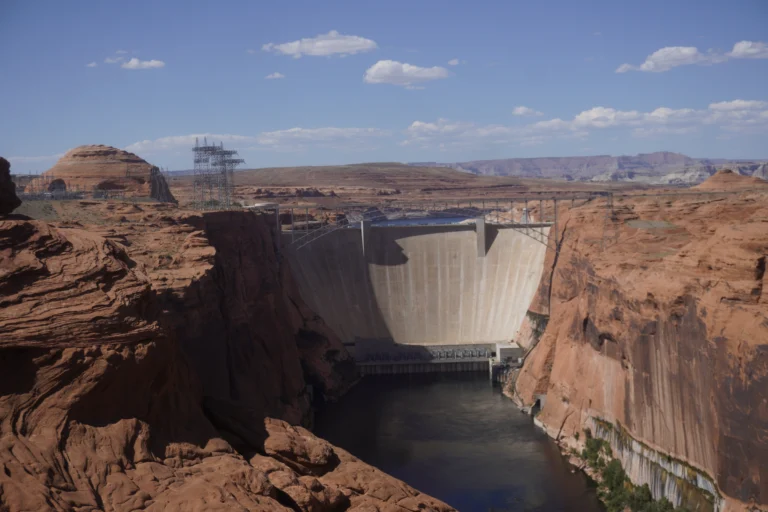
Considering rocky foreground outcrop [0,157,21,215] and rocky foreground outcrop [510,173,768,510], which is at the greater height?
rocky foreground outcrop [0,157,21,215]

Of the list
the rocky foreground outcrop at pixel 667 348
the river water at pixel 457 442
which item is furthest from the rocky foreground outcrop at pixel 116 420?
the river water at pixel 457 442

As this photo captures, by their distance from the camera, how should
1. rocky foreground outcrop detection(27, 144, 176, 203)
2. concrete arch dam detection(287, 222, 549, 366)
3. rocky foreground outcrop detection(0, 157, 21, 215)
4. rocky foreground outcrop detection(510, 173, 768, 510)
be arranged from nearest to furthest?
rocky foreground outcrop detection(0, 157, 21, 215) < rocky foreground outcrop detection(510, 173, 768, 510) < rocky foreground outcrop detection(27, 144, 176, 203) < concrete arch dam detection(287, 222, 549, 366)

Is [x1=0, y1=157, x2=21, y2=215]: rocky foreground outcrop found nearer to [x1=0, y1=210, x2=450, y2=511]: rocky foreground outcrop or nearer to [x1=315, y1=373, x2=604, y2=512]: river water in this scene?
[x1=0, y1=210, x2=450, y2=511]: rocky foreground outcrop

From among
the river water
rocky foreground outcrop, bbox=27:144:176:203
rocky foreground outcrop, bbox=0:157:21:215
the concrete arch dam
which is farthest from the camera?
the concrete arch dam

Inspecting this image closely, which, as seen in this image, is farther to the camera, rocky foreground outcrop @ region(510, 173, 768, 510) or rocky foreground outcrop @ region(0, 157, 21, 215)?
rocky foreground outcrop @ region(510, 173, 768, 510)

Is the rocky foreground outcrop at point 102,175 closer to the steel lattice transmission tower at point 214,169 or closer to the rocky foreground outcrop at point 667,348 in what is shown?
the steel lattice transmission tower at point 214,169

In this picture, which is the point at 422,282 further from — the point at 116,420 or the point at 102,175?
the point at 116,420

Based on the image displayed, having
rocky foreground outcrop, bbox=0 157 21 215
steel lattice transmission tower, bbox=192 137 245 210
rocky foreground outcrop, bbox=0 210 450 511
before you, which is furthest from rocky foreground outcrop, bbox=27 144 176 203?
rocky foreground outcrop, bbox=0 210 450 511

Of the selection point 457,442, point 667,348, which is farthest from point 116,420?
point 457,442
